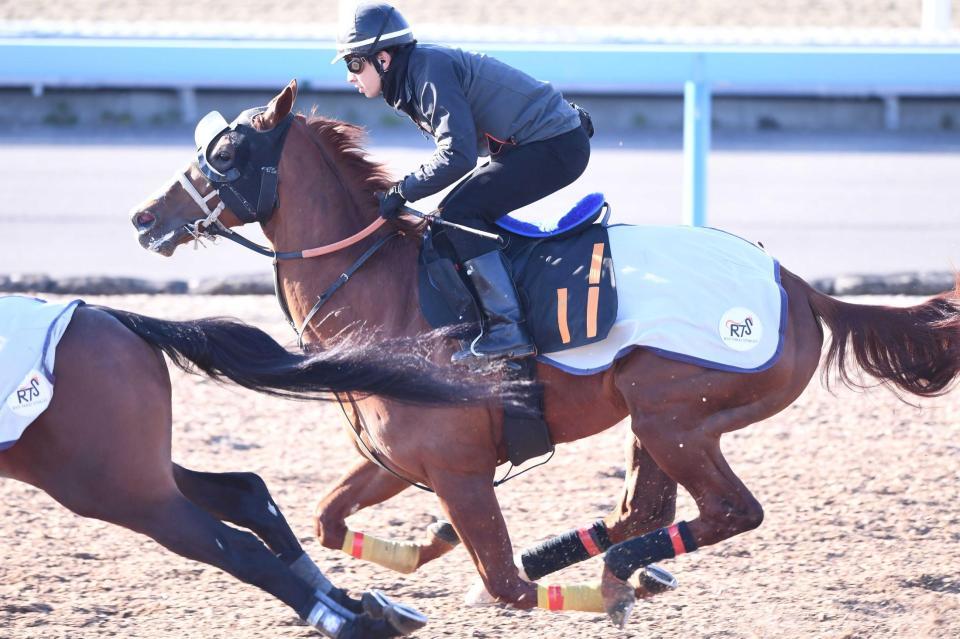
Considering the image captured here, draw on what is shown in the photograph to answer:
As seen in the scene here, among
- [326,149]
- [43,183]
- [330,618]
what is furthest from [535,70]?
[43,183]

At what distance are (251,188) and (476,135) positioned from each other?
76 cm

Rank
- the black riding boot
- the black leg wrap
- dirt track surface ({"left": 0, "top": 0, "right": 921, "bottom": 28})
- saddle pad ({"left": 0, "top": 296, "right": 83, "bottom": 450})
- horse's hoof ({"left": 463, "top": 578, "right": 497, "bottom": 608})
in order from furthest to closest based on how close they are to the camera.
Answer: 1. dirt track surface ({"left": 0, "top": 0, "right": 921, "bottom": 28})
2. the black leg wrap
3. horse's hoof ({"left": 463, "top": 578, "right": 497, "bottom": 608})
4. the black riding boot
5. saddle pad ({"left": 0, "top": 296, "right": 83, "bottom": 450})

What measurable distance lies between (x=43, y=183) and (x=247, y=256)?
10.5ft

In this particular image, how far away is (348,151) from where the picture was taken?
13.6 feet

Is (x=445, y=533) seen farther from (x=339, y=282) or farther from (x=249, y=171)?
(x=249, y=171)

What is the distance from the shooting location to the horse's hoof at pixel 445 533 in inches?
171

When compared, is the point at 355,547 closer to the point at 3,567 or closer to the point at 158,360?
the point at 158,360

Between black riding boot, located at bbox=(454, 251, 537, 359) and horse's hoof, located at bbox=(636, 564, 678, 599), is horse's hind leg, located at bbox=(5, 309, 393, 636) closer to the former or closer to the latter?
black riding boot, located at bbox=(454, 251, 537, 359)

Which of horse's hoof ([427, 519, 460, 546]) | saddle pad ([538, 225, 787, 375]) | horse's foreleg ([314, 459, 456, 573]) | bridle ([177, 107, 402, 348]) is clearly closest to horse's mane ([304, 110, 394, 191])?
bridle ([177, 107, 402, 348])

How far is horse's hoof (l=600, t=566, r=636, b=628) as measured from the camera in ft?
12.9

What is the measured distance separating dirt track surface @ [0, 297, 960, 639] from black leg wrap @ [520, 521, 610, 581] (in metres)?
0.18

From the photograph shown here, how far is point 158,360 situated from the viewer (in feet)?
11.9

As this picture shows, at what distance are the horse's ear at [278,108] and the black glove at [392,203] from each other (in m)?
0.43

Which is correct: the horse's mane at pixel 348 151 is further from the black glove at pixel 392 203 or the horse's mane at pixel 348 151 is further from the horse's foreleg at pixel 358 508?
the horse's foreleg at pixel 358 508
